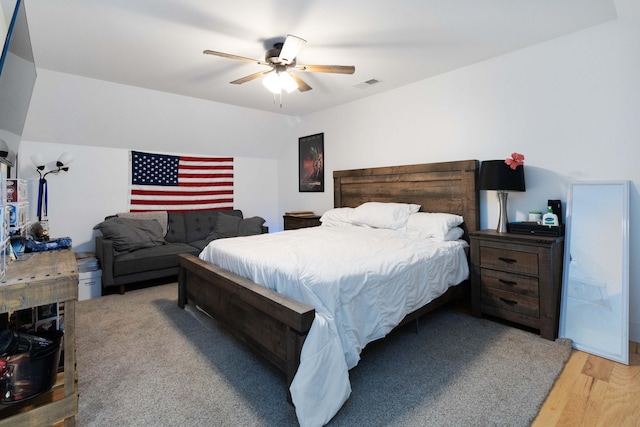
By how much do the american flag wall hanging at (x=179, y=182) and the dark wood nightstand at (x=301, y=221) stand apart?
1191mm

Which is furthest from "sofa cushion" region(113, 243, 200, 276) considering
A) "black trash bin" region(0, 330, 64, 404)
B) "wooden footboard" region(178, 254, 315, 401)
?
"black trash bin" region(0, 330, 64, 404)

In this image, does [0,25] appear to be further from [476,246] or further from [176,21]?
[476,246]

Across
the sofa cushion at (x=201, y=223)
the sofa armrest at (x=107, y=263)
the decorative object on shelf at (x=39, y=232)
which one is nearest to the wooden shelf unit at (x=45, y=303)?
the decorative object on shelf at (x=39, y=232)

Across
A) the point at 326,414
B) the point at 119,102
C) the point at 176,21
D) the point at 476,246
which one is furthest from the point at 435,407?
the point at 119,102

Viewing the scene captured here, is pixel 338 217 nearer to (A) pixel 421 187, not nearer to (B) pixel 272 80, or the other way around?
(A) pixel 421 187

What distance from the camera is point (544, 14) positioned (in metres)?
2.29

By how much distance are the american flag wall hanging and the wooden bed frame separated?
199 cm

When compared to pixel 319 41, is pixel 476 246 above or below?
below

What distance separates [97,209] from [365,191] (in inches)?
141

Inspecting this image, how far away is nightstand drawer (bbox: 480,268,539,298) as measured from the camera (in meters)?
2.52

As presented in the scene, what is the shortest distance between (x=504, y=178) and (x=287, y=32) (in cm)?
Answer: 221

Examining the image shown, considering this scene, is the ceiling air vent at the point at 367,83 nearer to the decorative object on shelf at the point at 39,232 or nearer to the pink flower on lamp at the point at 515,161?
the pink flower on lamp at the point at 515,161

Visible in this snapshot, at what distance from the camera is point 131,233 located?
383 centimetres

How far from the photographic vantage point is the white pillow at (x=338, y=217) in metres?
3.92
